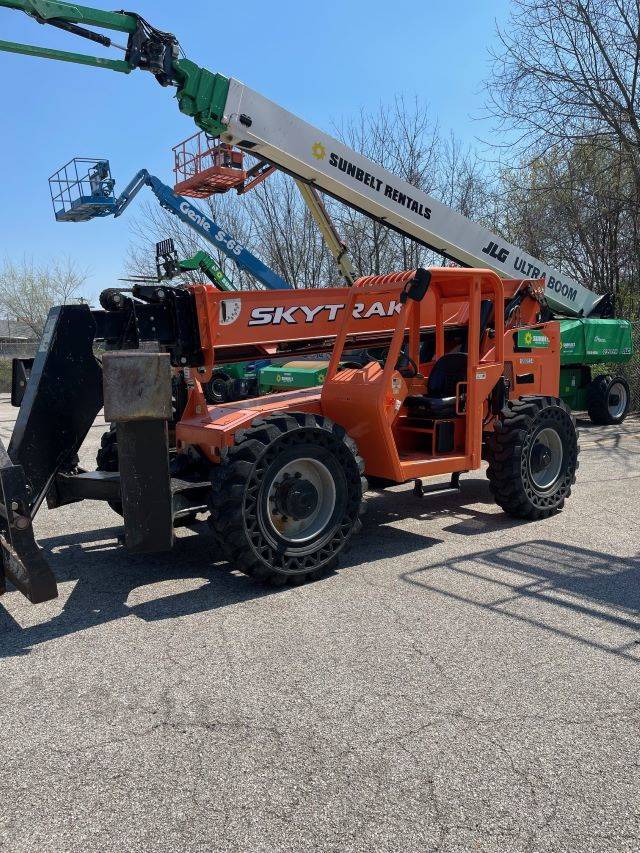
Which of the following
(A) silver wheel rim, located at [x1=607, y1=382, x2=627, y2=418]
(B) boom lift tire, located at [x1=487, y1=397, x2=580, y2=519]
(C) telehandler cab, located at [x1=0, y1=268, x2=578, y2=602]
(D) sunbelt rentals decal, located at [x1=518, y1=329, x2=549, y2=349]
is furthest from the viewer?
(A) silver wheel rim, located at [x1=607, y1=382, x2=627, y2=418]

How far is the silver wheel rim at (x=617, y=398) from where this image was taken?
1409 cm

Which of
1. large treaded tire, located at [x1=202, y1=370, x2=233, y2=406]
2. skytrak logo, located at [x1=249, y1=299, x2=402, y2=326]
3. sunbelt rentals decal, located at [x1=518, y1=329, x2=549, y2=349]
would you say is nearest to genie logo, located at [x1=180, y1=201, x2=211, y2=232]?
large treaded tire, located at [x1=202, y1=370, x2=233, y2=406]

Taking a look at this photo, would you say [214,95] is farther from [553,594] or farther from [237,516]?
[553,594]

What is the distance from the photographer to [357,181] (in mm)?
8078

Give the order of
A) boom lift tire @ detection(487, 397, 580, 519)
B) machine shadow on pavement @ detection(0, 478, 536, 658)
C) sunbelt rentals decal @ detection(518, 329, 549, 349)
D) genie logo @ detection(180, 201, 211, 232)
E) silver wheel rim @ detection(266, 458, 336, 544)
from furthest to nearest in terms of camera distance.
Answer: genie logo @ detection(180, 201, 211, 232) < sunbelt rentals decal @ detection(518, 329, 549, 349) < boom lift tire @ detection(487, 397, 580, 519) < silver wheel rim @ detection(266, 458, 336, 544) < machine shadow on pavement @ detection(0, 478, 536, 658)

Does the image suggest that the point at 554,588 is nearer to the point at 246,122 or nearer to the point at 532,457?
the point at 532,457

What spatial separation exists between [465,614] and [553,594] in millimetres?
750

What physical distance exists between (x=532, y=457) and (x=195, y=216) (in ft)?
42.5

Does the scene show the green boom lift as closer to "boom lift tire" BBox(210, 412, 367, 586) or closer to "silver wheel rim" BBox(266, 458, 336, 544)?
"boom lift tire" BBox(210, 412, 367, 586)

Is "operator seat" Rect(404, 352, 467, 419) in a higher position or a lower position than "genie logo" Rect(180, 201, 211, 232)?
lower

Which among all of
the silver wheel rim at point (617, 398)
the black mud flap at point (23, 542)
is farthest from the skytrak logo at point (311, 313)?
the silver wheel rim at point (617, 398)

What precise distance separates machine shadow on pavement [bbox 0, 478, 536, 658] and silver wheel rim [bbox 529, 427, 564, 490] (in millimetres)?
530

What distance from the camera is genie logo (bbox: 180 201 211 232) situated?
17402mm

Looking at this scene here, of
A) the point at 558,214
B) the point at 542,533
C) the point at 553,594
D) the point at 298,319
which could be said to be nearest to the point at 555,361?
the point at 542,533
